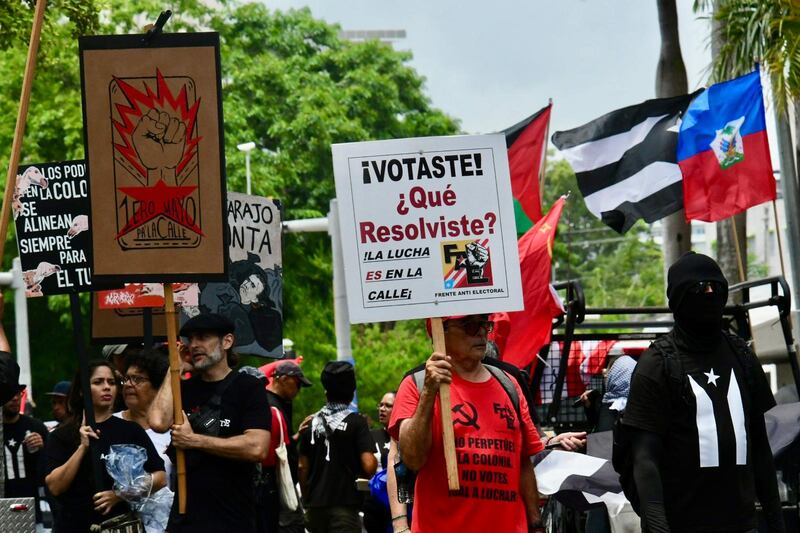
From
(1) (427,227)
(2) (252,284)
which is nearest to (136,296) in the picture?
(2) (252,284)

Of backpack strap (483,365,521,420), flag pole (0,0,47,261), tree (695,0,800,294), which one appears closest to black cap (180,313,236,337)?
flag pole (0,0,47,261)

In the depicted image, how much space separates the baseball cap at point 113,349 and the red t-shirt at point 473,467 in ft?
15.1

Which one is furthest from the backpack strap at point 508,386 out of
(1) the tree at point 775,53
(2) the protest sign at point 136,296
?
(1) the tree at point 775,53

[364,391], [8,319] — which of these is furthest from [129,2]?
[364,391]

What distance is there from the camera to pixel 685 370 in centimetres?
652

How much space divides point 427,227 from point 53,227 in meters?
3.57

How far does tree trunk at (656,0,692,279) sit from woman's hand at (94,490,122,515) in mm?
12700

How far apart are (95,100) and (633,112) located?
7.55 metres

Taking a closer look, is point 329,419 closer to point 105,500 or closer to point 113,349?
point 113,349

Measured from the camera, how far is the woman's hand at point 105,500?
7.89m

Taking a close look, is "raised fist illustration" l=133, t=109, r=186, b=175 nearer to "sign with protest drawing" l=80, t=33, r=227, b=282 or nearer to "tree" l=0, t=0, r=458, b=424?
"sign with protest drawing" l=80, t=33, r=227, b=282

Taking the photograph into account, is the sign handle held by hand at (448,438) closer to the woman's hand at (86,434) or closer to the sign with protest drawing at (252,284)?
the woman's hand at (86,434)

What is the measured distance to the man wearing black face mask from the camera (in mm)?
6461

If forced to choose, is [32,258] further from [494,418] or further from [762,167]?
[762,167]
